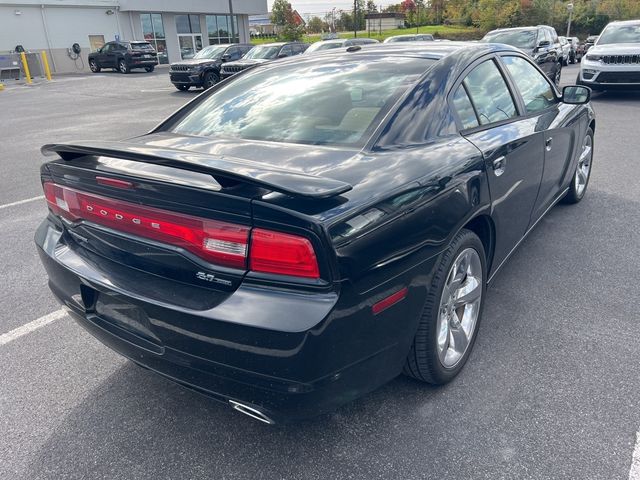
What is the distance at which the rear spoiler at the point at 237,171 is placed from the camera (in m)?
1.73

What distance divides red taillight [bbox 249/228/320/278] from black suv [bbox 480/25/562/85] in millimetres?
13259

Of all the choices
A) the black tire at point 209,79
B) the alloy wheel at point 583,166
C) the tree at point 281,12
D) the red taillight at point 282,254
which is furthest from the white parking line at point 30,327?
the tree at point 281,12

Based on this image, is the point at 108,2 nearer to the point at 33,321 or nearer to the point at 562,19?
the point at 33,321

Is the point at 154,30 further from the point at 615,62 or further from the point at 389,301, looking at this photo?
the point at 389,301

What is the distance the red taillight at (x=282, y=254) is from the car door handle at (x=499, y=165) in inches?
57.0

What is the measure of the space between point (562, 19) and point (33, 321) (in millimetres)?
53507

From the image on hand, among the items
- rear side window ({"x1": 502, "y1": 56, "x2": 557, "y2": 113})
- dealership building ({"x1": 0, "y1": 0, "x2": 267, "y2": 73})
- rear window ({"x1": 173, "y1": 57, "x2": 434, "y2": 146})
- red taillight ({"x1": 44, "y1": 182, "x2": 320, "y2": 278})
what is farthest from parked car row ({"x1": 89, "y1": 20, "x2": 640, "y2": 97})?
dealership building ({"x1": 0, "y1": 0, "x2": 267, "y2": 73})

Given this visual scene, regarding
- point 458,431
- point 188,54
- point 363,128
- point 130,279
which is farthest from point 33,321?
point 188,54

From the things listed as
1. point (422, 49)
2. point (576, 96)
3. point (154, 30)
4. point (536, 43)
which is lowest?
point (576, 96)

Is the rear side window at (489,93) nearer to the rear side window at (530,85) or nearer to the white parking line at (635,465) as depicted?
the rear side window at (530,85)

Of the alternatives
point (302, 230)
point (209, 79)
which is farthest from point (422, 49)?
point (209, 79)

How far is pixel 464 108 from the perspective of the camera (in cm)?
283

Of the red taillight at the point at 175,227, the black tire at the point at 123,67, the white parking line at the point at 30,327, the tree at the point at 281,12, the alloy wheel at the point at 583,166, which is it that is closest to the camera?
the red taillight at the point at 175,227

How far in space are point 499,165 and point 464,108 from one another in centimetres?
37
